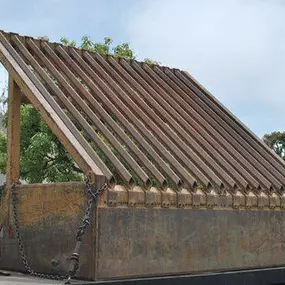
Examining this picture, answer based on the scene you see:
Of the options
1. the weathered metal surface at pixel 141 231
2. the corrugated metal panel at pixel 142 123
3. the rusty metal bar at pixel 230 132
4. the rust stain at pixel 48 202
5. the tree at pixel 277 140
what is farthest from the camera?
the tree at pixel 277 140

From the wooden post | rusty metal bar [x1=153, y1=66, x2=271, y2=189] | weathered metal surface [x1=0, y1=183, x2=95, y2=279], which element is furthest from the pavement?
rusty metal bar [x1=153, y1=66, x2=271, y2=189]

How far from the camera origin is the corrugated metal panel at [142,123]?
4.95m

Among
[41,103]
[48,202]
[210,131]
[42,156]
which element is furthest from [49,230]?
[42,156]

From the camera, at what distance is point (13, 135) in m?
5.68

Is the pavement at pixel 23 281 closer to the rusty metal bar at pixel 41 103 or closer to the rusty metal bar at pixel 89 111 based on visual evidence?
the rusty metal bar at pixel 41 103

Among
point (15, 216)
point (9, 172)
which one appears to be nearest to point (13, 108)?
A: point (9, 172)

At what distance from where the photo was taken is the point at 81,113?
527cm

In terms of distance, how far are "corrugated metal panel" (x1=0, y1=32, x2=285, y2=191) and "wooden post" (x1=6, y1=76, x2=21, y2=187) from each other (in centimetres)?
34

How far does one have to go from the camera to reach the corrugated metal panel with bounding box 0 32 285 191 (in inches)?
195

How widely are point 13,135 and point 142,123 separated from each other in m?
1.22

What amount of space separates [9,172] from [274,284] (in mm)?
2639

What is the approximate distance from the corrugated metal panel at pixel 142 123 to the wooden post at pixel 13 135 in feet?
1.13

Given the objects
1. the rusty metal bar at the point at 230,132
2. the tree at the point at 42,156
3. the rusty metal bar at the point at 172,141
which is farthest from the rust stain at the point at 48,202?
the tree at the point at 42,156

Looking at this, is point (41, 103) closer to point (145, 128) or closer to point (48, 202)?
point (48, 202)
